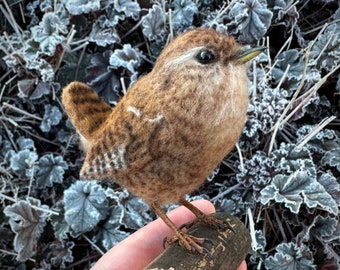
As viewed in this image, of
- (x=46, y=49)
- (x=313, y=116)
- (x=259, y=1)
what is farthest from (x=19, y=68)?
(x=313, y=116)

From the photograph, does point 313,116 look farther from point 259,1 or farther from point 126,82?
point 126,82

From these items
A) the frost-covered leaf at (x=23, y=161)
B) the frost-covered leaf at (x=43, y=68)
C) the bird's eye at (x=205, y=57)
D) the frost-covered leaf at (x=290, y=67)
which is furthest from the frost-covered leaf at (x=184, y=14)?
the bird's eye at (x=205, y=57)

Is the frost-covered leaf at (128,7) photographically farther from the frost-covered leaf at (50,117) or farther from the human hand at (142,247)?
the human hand at (142,247)

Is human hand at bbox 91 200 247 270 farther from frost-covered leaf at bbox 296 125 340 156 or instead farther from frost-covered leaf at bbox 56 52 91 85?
frost-covered leaf at bbox 56 52 91 85

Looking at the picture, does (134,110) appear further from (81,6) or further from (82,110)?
(81,6)

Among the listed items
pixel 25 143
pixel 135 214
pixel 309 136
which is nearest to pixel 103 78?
pixel 25 143
